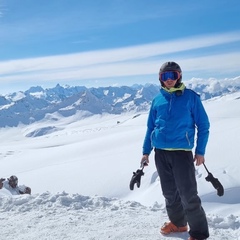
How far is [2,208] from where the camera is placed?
232 inches

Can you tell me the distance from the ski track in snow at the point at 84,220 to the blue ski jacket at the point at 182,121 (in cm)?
126

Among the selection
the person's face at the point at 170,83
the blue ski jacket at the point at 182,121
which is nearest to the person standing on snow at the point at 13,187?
the blue ski jacket at the point at 182,121

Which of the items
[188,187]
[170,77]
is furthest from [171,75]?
[188,187]

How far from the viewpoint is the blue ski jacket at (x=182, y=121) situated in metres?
4.20

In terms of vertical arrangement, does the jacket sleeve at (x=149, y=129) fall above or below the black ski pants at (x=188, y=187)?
above

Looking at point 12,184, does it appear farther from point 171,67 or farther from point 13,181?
point 171,67

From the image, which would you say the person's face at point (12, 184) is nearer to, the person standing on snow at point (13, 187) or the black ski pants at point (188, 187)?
the person standing on snow at point (13, 187)

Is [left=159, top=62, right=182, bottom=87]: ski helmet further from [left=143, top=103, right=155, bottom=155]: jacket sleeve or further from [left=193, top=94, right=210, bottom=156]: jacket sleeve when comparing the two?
[left=143, top=103, right=155, bottom=155]: jacket sleeve

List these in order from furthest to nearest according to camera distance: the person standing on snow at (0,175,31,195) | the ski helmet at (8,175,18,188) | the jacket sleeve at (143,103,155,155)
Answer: the ski helmet at (8,175,18,188) < the person standing on snow at (0,175,31,195) < the jacket sleeve at (143,103,155,155)

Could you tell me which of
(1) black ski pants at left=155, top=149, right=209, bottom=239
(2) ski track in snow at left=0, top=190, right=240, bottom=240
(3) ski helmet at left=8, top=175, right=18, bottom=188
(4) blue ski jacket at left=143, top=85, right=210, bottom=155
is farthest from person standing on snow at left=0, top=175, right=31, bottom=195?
(4) blue ski jacket at left=143, top=85, right=210, bottom=155

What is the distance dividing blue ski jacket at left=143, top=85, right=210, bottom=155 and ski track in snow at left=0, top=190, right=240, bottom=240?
1257 mm

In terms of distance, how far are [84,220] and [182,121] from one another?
2195 mm

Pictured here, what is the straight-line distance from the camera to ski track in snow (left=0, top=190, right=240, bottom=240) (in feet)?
15.2

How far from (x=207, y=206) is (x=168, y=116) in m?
3.65
